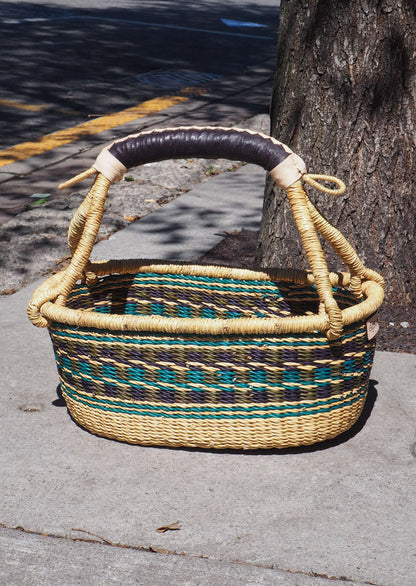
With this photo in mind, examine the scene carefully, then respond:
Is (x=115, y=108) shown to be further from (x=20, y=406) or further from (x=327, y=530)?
(x=327, y=530)

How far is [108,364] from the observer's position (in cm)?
249

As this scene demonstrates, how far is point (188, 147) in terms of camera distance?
8.57ft

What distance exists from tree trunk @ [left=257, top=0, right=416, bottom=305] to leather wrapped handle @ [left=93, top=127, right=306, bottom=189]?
956mm

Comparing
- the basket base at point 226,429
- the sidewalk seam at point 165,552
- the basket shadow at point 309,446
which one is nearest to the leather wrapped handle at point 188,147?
the basket base at point 226,429

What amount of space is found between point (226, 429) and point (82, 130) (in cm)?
502

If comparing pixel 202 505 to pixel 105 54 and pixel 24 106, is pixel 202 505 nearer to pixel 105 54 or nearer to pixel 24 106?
pixel 24 106

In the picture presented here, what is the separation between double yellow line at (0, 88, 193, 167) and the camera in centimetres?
633

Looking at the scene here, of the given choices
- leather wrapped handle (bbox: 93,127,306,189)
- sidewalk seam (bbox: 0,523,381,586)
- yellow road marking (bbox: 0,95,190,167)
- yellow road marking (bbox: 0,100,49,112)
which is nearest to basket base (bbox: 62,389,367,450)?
sidewalk seam (bbox: 0,523,381,586)

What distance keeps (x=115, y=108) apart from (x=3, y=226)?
3.54 metres

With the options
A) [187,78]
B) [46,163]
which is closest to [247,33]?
[187,78]

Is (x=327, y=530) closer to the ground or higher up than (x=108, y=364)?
closer to the ground

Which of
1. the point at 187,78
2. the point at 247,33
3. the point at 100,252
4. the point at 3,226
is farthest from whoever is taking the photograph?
the point at 247,33

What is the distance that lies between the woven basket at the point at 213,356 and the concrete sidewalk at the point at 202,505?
4.0 inches

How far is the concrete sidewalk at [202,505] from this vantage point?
2055 millimetres
